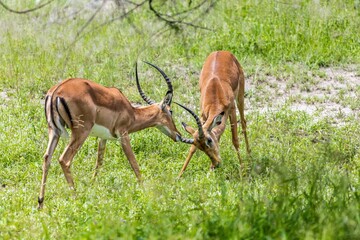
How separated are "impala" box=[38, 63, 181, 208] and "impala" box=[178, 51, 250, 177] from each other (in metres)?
0.30

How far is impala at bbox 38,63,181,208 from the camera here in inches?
282

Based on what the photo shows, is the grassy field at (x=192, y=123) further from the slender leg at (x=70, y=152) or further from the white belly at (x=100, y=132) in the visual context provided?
the white belly at (x=100, y=132)

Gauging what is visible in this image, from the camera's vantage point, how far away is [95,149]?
855cm

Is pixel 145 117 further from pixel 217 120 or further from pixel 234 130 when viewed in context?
pixel 234 130

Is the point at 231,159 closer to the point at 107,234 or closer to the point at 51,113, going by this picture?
the point at 51,113

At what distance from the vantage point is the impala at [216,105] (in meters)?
8.02

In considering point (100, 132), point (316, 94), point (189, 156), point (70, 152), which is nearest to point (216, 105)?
point (189, 156)

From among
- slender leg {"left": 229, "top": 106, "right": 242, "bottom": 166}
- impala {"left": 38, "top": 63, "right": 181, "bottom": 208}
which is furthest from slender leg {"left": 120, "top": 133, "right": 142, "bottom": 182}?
slender leg {"left": 229, "top": 106, "right": 242, "bottom": 166}

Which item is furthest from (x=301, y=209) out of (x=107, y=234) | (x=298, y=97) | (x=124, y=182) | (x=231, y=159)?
(x=298, y=97)

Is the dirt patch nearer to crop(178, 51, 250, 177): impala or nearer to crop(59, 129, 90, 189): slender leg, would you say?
crop(178, 51, 250, 177): impala

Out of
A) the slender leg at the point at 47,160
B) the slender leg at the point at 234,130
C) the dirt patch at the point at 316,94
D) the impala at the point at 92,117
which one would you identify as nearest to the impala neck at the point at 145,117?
the impala at the point at 92,117

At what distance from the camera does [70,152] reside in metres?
7.26

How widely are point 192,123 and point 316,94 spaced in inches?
72.8

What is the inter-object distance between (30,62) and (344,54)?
4.18 m
